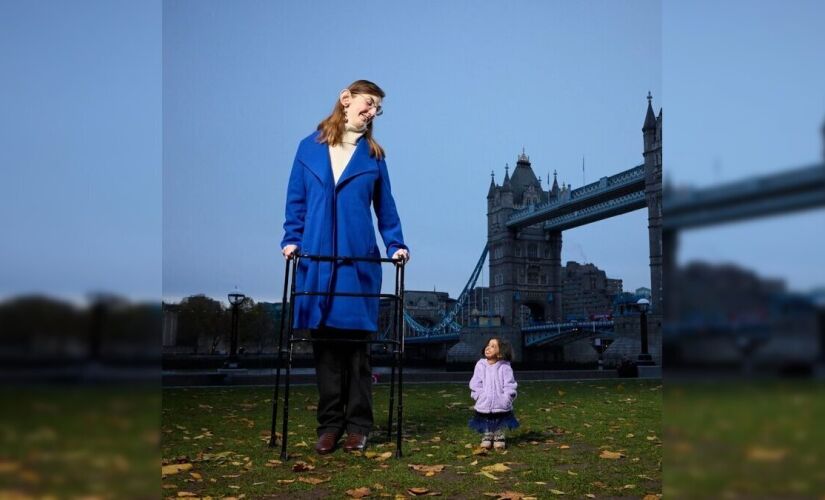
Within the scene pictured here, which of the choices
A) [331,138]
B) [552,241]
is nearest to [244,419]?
[331,138]

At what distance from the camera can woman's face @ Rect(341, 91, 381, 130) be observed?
8.84 ft

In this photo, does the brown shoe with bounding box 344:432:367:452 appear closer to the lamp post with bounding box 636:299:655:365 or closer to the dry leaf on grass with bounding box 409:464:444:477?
the dry leaf on grass with bounding box 409:464:444:477

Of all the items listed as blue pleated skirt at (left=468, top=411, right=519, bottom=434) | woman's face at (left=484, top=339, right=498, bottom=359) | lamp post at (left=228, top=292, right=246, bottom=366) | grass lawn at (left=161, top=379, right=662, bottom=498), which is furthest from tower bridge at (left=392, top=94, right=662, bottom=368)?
blue pleated skirt at (left=468, top=411, right=519, bottom=434)

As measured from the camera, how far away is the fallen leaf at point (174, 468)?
81.7 inches

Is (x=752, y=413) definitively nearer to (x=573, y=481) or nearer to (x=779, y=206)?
(x=779, y=206)

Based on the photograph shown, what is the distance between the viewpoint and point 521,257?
19.3 ft

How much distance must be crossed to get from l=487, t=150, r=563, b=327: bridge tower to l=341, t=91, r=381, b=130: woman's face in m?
1.97

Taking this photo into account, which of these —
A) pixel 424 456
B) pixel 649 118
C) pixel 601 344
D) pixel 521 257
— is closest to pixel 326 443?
pixel 424 456

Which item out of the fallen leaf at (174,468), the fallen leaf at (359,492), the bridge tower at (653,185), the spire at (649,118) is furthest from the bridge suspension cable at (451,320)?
the fallen leaf at (359,492)

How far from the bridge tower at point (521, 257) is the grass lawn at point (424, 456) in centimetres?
154

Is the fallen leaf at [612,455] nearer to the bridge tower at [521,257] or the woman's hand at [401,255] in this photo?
the woman's hand at [401,255]

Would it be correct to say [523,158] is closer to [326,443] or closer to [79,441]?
[326,443]

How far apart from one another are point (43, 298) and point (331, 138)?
4.48 ft

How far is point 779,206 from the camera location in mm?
984
